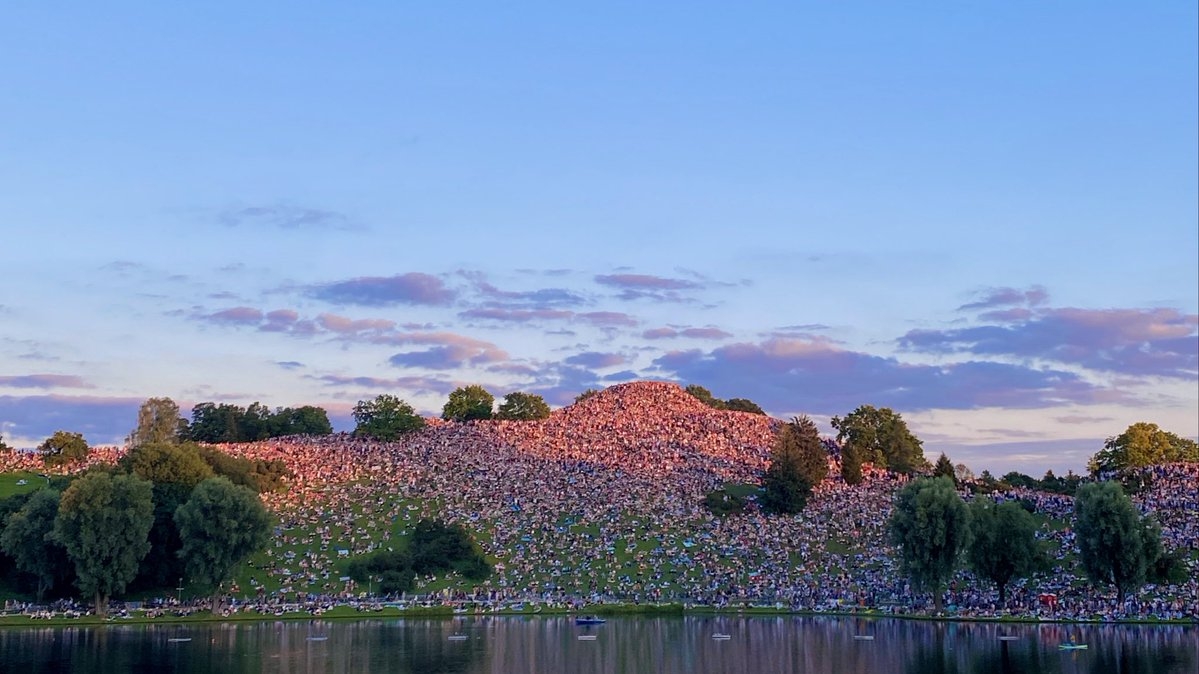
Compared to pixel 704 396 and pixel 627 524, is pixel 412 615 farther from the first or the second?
pixel 704 396

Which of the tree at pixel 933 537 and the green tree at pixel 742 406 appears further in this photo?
the green tree at pixel 742 406

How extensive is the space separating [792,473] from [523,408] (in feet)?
198

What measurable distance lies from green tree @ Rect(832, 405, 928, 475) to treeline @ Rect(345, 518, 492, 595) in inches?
2320

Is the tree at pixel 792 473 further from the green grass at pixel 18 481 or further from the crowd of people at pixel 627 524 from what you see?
the green grass at pixel 18 481

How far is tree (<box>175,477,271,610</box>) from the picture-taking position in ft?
308

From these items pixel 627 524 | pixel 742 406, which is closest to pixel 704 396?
pixel 742 406

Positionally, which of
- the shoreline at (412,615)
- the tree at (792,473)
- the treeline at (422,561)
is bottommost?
the shoreline at (412,615)

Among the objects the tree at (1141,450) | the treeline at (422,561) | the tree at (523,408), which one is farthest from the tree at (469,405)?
the tree at (1141,450)

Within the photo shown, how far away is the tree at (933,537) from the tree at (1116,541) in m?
8.92

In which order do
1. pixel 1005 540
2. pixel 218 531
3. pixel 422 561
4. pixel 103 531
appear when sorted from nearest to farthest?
pixel 1005 540, pixel 103 531, pixel 218 531, pixel 422 561

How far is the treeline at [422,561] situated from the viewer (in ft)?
327

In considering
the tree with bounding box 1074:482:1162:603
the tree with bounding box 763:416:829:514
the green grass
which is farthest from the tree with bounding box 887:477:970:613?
the green grass

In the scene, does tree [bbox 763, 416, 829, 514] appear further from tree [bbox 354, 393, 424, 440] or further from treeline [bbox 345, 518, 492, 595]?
tree [bbox 354, 393, 424, 440]

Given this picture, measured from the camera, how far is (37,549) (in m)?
94.7
